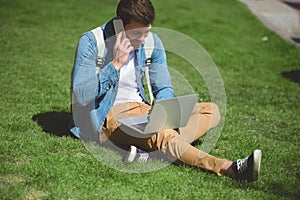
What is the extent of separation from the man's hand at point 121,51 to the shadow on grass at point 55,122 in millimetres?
931

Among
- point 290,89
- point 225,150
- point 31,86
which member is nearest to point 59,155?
point 225,150

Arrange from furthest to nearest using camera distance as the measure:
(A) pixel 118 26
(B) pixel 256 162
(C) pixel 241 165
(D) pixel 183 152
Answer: (A) pixel 118 26 → (D) pixel 183 152 → (C) pixel 241 165 → (B) pixel 256 162

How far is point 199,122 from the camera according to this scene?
4.83 m

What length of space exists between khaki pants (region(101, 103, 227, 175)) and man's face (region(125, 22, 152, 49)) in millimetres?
575

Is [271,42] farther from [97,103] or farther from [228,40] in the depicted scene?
[97,103]

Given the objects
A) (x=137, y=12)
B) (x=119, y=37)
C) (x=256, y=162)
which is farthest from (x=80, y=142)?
(x=256, y=162)

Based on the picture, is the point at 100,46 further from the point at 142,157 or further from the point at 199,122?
the point at 199,122

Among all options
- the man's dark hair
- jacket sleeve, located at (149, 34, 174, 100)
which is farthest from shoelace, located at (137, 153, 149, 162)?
the man's dark hair

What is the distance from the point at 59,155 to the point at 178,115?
101cm

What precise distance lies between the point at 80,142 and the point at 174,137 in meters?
0.92

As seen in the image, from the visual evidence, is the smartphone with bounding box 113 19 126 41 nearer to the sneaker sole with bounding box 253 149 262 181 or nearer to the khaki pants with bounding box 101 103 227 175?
the khaki pants with bounding box 101 103 227 175

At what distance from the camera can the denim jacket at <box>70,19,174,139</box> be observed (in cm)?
442

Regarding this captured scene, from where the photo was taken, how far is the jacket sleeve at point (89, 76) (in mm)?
4398

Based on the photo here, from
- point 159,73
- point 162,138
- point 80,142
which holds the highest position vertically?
point 159,73
